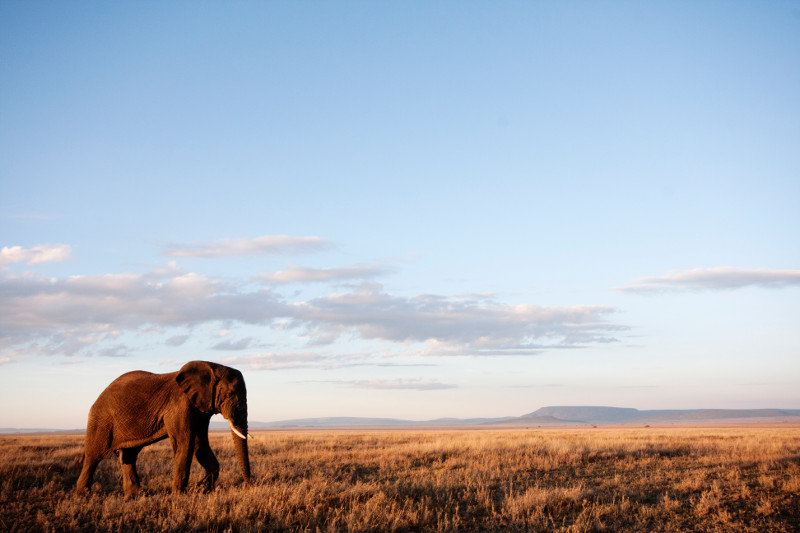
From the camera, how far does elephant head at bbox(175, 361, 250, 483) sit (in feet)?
39.1

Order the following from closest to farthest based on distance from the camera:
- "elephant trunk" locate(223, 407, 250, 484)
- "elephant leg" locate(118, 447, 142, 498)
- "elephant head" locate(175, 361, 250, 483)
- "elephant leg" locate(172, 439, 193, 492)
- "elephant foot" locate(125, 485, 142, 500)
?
"elephant leg" locate(172, 439, 193, 492), "elephant trunk" locate(223, 407, 250, 484), "elephant head" locate(175, 361, 250, 483), "elephant foot" locate(125, 485, 142, 500), "elephant leg" locate(118, 447, 142, 498)

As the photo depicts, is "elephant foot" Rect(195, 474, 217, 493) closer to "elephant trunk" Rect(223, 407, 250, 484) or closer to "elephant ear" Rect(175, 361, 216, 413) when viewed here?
"elephant trunk" Rect(223, 407, 250, 484)

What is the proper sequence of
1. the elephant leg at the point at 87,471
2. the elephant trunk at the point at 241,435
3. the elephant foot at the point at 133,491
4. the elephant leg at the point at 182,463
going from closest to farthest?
the elephant leg at the point at 182,463
the elephant trunk at the point at 241,435
the elephant foot at the point at 133,491
the elephant leg at the point at 87,471

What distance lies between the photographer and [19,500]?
1217 centimetres

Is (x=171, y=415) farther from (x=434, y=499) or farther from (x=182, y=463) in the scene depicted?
(x=434, y=499)

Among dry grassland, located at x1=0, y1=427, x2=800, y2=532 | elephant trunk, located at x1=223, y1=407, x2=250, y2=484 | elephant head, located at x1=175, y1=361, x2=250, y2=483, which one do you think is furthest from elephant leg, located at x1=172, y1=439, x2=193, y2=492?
elephant trunk, located at x1=223, y1=407, x2=250, y2=484

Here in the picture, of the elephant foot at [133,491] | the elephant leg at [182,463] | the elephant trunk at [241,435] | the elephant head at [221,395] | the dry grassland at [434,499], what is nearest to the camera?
the dry grassland at [434,499]

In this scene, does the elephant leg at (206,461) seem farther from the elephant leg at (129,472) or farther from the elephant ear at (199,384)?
the elephant leg at (129,472)

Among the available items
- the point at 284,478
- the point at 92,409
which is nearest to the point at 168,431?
the point at 92,409

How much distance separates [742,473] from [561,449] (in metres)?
7.72

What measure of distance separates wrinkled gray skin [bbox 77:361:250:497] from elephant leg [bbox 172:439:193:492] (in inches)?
0.8

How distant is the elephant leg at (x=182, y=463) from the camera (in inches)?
449

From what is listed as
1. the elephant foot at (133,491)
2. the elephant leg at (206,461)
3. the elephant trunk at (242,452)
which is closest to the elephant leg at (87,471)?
the elephant foot at (133,491)

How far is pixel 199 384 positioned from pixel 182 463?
156 cm
